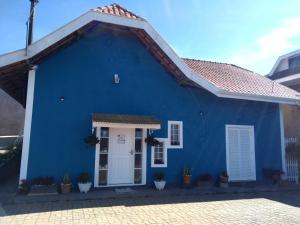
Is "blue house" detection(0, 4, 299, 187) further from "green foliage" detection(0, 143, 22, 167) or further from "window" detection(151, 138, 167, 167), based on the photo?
"green foliage" detection(0, 143, 22, 167)

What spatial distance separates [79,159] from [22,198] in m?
2.40

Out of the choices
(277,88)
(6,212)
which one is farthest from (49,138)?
(277,88)

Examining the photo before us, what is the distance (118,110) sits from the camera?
11.1 m

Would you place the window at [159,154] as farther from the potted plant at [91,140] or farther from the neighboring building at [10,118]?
the neighboring building at [10,118]

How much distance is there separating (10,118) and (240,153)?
35.5 metres

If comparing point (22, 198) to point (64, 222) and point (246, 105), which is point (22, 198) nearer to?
point (64, 222)

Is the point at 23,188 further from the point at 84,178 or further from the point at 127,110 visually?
the point at 127,110

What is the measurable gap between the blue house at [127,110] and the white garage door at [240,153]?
5cm

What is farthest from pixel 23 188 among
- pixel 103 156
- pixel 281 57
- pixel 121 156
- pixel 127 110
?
pixel 281 57

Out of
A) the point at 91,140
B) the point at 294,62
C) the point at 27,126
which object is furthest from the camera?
the point at 294,62

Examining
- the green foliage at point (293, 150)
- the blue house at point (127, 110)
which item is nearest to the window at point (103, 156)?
the blue house at point (127, 110)

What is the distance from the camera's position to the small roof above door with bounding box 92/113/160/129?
999cm

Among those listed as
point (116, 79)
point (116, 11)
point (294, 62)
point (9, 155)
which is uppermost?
point (294, 62)

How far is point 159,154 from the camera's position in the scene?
11.7 metres
